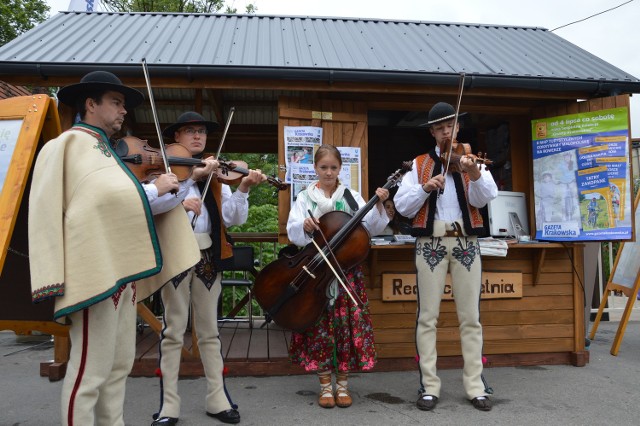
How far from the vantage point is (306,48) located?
4738 millimetres

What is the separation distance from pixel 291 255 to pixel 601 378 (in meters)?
2.89

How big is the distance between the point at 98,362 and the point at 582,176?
4.05 meters

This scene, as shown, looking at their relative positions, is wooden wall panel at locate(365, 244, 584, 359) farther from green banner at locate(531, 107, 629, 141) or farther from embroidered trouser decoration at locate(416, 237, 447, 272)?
green banner at locate(531, 107, 629, 141)

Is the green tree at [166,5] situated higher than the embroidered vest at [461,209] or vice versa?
the green tree at [166,5]

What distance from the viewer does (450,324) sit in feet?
14.6

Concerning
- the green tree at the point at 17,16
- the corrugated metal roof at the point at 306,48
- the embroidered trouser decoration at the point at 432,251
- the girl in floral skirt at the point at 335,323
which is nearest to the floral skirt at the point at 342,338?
the girl in floral skirt at the point at 335,323

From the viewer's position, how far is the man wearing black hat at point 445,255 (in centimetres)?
343

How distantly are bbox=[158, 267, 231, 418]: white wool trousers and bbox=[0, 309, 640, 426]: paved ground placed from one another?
18 cm

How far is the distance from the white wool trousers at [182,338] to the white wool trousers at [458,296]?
1394mm

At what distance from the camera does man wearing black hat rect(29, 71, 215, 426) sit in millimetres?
1938

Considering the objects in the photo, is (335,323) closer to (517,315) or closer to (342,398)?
(342,398)

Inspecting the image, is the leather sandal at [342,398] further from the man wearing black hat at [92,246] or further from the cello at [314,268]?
the man wearing black hat at [92,246]

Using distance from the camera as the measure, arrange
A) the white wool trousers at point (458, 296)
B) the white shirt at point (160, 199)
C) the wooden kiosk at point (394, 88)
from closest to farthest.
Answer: the white shirt at point (160, 199) → the white wool trousers at point (458, 296) → the wooden kiosk at point (394, 88)

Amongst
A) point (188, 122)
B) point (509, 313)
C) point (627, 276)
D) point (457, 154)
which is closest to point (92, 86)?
point (188, 122)
